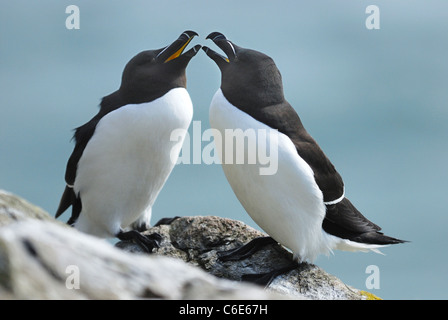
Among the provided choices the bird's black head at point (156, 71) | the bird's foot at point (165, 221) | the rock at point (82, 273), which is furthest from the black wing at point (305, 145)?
the rock at point (82, 273)

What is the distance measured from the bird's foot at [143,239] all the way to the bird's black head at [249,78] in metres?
1.83

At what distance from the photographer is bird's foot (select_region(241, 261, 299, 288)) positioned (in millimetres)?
6492

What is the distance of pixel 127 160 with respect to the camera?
698 centimetres

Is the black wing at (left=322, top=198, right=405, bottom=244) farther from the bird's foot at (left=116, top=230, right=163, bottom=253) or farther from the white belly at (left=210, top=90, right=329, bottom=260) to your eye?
the bird's foot at (left=116, top=230, right=163, bottom=253)

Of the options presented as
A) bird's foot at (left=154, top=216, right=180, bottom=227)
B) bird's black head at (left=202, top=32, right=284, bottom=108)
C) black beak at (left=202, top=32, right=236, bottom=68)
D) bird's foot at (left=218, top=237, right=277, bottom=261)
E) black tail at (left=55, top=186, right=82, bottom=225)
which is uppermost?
black beak at (left=202, top=32, right=236, bottom=68)

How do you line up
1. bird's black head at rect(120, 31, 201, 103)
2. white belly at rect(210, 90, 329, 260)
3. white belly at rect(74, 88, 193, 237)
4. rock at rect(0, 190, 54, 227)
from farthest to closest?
bird's black head at rect(120, 31, 201, 103)
white belly at rect(74, 88, 193, 237)
white belly at rect(210, 90, 329, 260)
rock at rect(0, 190, 54, 227)

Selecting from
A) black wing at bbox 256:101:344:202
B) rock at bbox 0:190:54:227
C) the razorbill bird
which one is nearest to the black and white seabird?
the razorbill bird

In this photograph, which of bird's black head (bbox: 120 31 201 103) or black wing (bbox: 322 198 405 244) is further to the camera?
bird's black head (bbox: 120 31 201 103)

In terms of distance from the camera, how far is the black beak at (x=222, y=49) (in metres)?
6.73

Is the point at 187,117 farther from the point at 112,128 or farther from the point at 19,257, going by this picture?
the point at 19,257

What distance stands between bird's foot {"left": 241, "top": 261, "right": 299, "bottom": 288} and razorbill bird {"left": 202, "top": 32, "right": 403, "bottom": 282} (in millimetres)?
122

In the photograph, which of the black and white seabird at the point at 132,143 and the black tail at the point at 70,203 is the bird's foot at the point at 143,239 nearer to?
the black and white seabird at the point at 132,143

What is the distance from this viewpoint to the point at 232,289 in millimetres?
3650
